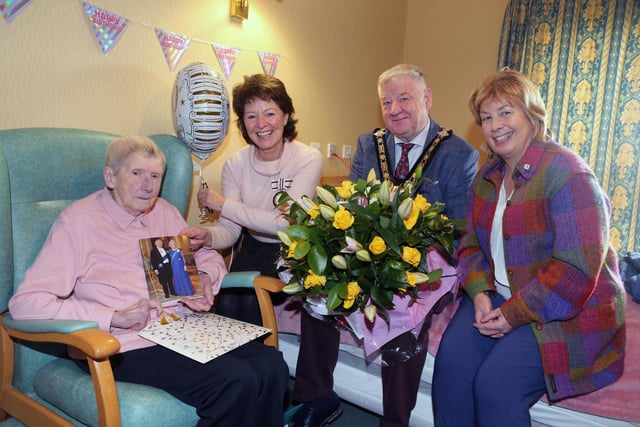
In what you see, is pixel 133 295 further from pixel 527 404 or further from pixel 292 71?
pixel 292 71

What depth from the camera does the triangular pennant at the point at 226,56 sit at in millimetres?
2584

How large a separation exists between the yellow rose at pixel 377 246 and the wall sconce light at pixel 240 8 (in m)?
1.76

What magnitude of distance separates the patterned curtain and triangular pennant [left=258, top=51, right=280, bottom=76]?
6.52 ft

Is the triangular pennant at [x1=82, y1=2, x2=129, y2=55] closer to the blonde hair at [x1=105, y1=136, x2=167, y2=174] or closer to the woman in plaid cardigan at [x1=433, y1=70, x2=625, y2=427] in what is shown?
the blonde hair at [x1=105, y1=136, x2=167, y2=174]

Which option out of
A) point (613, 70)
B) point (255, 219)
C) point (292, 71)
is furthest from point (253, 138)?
point (613, 70)

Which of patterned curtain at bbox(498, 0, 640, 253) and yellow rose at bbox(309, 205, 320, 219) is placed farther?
patterned curtain at bbox(498, 0, 640, 253)

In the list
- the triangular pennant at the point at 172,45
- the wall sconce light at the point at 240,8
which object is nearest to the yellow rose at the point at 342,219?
the triangular pennant at the point at 172,45

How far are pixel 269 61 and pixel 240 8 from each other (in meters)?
0.37

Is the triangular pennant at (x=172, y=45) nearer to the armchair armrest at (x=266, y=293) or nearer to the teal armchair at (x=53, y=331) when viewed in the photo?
the teal armchair at (x=53, y=331)

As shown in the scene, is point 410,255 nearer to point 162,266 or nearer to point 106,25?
point 162,266

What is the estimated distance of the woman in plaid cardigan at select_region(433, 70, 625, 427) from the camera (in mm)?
1507

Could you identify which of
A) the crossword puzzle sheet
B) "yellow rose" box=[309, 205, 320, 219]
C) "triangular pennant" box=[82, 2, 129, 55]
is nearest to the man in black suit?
the crossword puzzle sheet

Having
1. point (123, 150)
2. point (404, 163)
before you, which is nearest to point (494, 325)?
point (404, 163)

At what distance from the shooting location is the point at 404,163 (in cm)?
228
